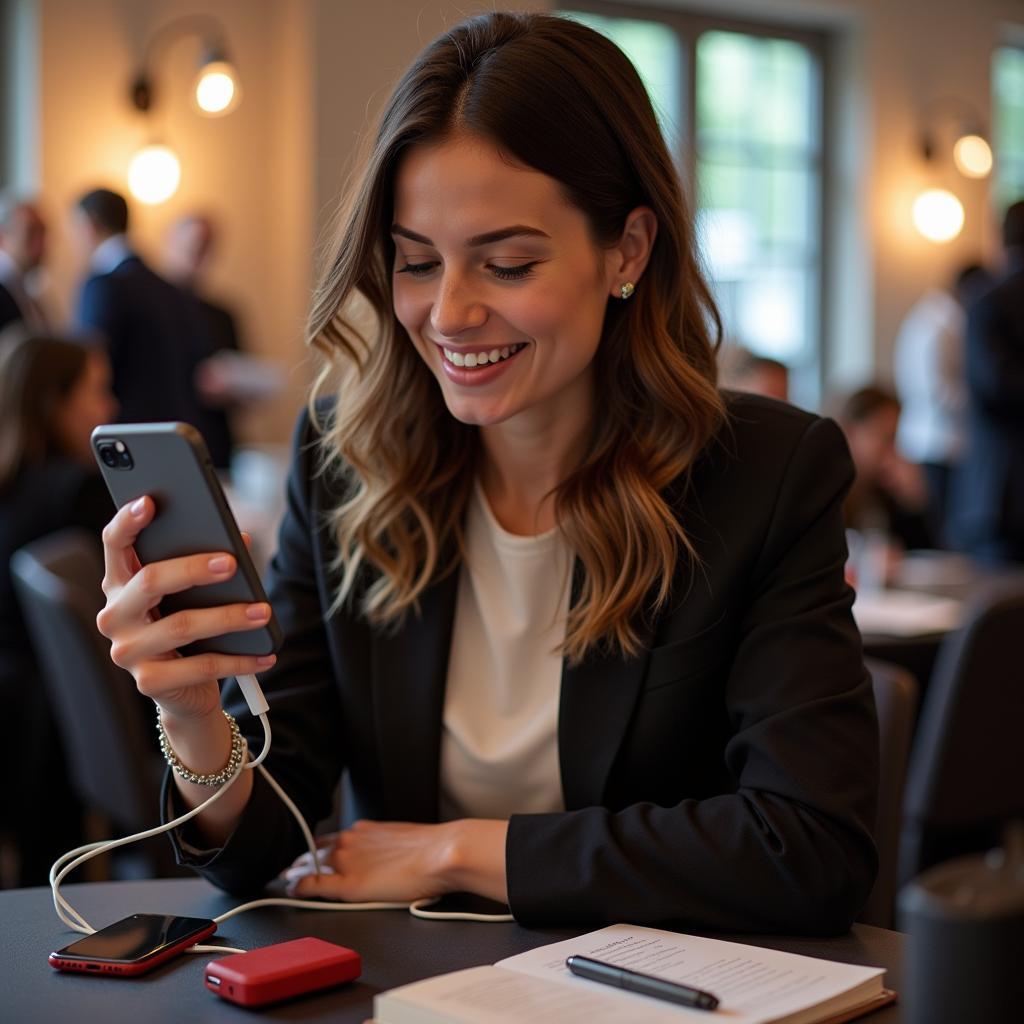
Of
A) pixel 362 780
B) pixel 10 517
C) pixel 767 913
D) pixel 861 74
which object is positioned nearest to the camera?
pixel 767 913

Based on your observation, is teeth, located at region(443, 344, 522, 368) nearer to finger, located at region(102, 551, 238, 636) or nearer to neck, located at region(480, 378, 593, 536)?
neck, located at region(480, 378, 593, 536)

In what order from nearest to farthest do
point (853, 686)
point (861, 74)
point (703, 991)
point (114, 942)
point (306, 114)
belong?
point (703, 991) < point (114, 942) < point (853, 686) < point (306, 114) < point (861, 74)

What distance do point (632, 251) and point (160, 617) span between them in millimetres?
638

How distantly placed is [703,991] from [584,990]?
0.27 feet

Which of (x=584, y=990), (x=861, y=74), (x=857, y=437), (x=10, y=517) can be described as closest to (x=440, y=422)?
(x=584, y=990)

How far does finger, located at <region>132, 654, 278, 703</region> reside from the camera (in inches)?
44.8

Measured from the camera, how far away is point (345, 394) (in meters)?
1.60

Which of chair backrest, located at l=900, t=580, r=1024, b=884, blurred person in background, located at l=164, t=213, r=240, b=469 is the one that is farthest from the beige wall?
chair backrest, located at l=900, t=580, r=1024, b=884

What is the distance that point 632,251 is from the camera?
4.91ft

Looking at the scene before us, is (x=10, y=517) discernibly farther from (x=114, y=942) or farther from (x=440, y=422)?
(x=114, y=942)

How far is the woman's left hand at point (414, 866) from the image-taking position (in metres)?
1.24

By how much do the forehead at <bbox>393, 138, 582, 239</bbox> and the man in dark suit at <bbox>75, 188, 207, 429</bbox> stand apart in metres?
3.81

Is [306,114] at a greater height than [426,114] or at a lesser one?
greater

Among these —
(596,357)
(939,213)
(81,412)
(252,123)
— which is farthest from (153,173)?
(596,357)
